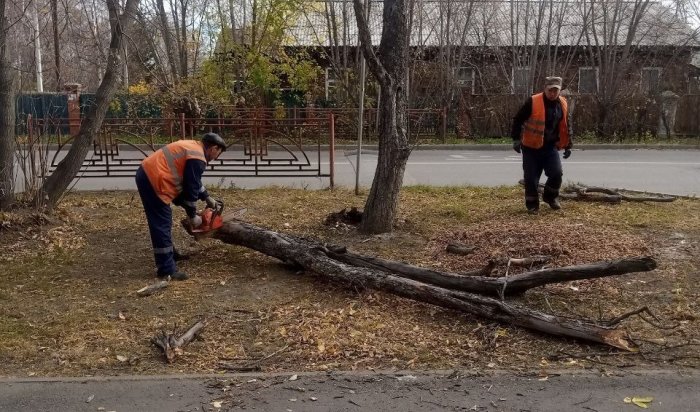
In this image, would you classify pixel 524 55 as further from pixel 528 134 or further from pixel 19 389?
pixel 19 389

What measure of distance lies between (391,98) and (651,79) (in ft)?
59.4

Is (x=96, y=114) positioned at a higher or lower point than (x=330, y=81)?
lower

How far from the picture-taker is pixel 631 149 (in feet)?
61.0

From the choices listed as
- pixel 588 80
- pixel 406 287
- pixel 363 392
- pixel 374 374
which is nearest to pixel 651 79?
pixel 588 80

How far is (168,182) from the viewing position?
5.30 m

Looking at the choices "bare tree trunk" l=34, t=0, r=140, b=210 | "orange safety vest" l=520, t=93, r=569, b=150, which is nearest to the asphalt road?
"bare tree trunk" l=34, t=0, r=140, b=210

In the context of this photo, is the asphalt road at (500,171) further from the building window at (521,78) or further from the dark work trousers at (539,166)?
the building window at (521,78)

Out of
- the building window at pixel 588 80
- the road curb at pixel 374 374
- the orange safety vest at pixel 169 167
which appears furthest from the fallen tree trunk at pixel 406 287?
the building window at pixel 588 80

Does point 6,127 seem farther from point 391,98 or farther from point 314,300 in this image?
point 314,300

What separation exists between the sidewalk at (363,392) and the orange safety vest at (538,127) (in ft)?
14.1

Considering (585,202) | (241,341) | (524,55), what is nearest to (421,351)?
(241,341)

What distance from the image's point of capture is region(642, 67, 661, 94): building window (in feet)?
68.1

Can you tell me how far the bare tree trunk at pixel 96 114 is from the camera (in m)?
7.60

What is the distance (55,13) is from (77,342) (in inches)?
221
